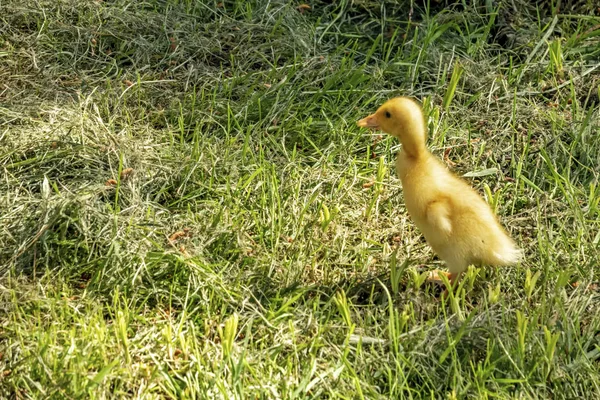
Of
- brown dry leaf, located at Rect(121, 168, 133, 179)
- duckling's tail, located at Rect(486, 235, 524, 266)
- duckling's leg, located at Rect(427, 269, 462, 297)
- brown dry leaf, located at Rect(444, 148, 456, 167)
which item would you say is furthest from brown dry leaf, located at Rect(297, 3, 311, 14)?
duckling's tail, located at Rect(486, 235, 524, 266)

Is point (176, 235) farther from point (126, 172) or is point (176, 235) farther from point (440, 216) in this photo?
point (440, 216)

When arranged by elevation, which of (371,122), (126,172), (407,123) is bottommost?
(126,172)

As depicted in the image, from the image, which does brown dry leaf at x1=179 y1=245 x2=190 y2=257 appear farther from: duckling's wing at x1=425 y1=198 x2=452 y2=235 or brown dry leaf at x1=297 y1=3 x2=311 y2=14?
brown dry leaf at x1=297 y1=3 x2=311 y2=14

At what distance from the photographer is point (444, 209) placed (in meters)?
3.34

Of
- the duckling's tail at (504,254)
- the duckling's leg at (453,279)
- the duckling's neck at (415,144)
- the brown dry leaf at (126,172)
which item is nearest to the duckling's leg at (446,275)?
the duckling's leg at (453,279)

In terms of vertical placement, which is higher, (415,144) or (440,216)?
(415,144)

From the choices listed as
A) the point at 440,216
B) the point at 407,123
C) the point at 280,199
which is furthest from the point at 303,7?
the point at 440,216

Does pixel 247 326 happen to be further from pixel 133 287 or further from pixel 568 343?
pixel 568 343

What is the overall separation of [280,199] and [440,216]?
77 centimetres

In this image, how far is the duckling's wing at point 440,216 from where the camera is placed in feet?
10.9

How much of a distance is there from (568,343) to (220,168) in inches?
61.2

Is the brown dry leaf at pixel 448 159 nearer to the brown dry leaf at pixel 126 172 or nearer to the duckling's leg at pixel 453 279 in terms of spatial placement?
the duckling's leg at pixel 453 279

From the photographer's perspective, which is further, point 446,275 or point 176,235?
point 176,235

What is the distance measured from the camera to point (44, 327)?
3.22 m
